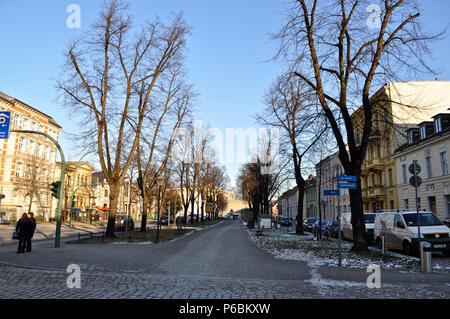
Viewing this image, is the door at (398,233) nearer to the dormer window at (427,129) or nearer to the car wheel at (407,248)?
the car wheel at (407,248)

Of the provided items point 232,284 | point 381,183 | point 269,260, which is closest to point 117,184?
point 269,260

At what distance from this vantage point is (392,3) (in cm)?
1498

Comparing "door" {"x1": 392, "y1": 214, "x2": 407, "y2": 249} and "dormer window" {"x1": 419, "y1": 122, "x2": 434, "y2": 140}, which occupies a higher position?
"dormer window" {"x1": 419, "y1": 122, "x2": 434, "y2": 140}

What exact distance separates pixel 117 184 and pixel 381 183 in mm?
32268

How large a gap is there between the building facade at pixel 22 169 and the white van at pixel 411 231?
131 ft

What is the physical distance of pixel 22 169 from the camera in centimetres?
4966

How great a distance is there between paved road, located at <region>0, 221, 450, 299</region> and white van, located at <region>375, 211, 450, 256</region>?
5.05m

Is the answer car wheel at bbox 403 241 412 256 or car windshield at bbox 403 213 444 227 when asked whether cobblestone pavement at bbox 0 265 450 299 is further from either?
car windshield at bbox 403 213 444 227

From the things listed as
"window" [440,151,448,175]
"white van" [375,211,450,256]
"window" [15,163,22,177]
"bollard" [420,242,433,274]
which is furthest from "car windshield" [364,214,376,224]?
"window" [15,163,22,177]

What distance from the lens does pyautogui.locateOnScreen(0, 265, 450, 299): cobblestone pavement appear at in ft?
22.9

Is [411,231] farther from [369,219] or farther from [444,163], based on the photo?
[444,163]

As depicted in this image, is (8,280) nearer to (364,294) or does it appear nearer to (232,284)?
(232,284)

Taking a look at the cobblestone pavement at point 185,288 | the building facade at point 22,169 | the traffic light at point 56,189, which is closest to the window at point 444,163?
the cobblestone pavement at point 185,288

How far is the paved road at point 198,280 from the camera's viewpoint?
23.5 feet
